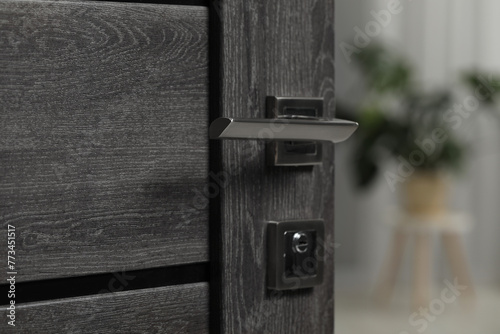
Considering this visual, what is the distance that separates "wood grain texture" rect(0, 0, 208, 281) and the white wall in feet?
8.58

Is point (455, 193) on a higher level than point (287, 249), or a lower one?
lower

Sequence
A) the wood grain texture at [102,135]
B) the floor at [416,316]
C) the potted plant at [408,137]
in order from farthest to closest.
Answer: the potted plant at [408,137]
the floor at [416,316]
the wood grain texture at [102,135]

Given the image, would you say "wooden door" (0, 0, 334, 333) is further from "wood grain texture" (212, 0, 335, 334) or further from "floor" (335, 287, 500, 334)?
"floor" (335, 287, 500, 334)

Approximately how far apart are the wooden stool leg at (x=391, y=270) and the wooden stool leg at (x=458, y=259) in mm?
165

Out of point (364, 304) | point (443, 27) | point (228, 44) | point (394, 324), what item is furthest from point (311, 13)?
point (443, 27)

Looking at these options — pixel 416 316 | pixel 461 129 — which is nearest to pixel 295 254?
pixel 416 316

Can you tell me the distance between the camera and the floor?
2.64m

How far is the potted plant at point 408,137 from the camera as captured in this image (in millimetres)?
2795

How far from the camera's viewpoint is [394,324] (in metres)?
2.71

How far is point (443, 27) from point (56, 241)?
2952 millimetres

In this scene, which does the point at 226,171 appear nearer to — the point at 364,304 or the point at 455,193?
the point at 364,304

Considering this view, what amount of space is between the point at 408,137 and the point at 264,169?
235 cm

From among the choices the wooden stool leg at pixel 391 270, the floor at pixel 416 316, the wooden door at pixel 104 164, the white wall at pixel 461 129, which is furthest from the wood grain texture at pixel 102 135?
the white wall at pixel 461 129

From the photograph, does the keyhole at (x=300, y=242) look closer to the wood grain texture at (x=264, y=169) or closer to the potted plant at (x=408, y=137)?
the wood grain texture at (x=264, y=169)
